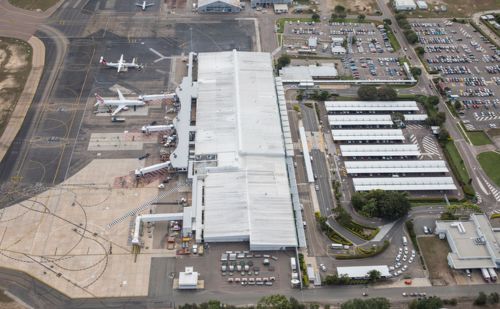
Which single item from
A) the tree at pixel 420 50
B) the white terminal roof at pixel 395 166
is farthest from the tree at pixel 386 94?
the tree at pixel 420 50

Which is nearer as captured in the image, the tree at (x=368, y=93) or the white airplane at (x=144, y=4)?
the tree at (x=368, y=93)

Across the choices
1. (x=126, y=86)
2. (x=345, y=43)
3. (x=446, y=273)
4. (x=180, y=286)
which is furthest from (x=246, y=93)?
(x=446, y=273)

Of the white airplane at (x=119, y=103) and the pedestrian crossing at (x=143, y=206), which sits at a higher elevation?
the white airplane at (x=119, y=103)

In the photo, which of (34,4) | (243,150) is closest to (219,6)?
(34,4)

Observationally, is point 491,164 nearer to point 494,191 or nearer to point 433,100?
point 494,191

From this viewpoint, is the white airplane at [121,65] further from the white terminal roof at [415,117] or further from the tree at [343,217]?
the white terminal roof at [415,117]

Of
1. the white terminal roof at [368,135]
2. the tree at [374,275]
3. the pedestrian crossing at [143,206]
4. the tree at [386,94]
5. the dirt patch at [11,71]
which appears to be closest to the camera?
the tree at [374,275]

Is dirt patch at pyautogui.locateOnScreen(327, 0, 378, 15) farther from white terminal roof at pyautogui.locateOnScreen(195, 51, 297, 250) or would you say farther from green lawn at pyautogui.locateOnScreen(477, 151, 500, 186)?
green lawn at pyautogui.locateOnScreen(477, 151, 500, 186)

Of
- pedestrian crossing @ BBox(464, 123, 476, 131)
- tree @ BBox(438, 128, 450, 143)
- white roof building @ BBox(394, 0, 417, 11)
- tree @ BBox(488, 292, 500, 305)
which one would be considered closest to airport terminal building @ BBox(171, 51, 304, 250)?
tree @ BBox(488, 292, 500, 305)
